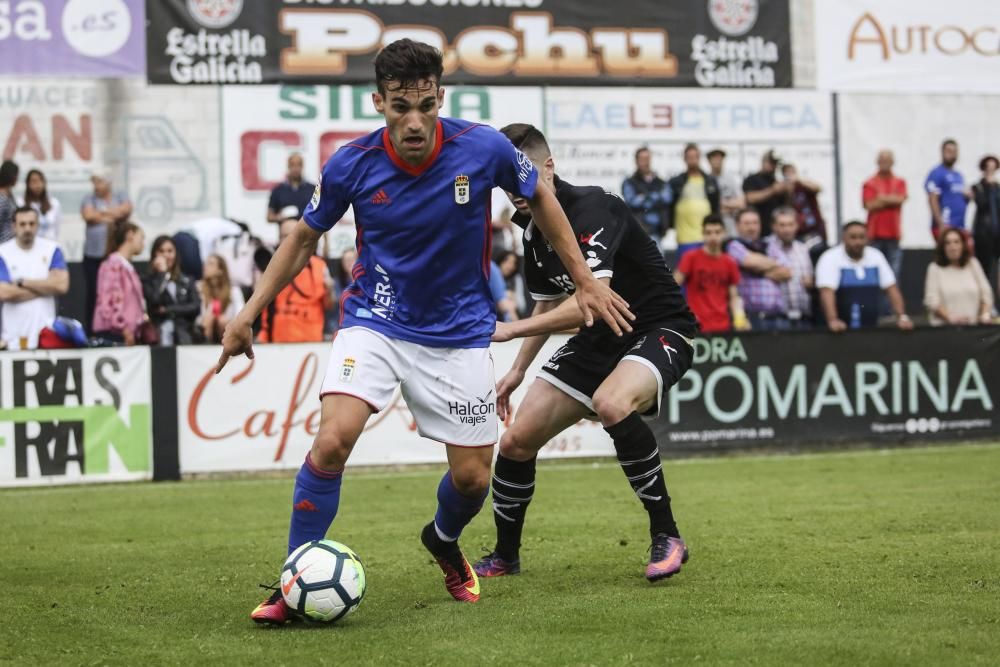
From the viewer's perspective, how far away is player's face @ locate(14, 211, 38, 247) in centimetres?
1481

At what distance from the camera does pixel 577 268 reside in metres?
6.56

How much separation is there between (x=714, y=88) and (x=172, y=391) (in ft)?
36.8

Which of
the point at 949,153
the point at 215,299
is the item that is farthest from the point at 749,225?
the point at 215,299

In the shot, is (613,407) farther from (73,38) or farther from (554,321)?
(73,38)

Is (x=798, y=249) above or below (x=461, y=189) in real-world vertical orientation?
above

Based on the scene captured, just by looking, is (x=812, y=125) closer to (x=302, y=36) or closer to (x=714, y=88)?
(x=714, y=88)

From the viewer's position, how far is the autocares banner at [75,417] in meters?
13.7

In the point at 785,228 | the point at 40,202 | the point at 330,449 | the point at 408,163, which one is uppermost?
the point at 40,202

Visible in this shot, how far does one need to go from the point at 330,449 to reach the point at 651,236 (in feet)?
28.1

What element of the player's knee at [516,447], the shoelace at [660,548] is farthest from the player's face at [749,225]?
the shoelace at [660,548]

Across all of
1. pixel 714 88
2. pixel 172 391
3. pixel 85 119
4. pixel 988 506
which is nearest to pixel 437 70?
pixel 988 506

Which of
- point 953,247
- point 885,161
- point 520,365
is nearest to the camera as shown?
point 520,365

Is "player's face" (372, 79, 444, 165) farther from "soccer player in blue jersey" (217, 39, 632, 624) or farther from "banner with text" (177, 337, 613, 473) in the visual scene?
"banner with text" (177, 337, 613, 473)

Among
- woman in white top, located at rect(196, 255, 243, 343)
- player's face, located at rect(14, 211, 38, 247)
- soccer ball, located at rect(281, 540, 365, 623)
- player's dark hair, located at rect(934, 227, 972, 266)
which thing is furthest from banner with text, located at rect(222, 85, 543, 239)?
soccer ball, located at rect(281, 540, 365, 623)
